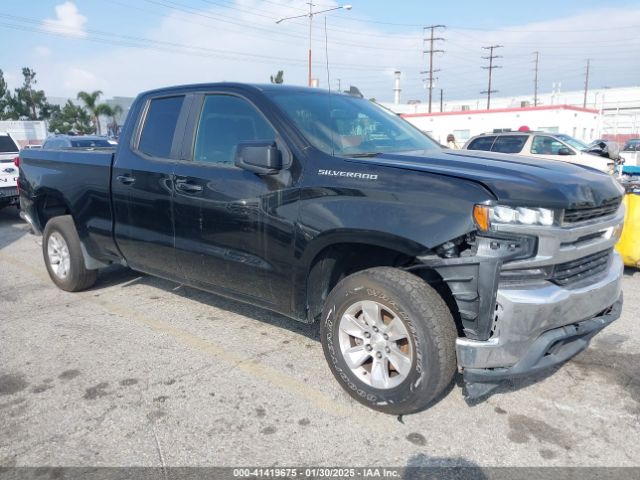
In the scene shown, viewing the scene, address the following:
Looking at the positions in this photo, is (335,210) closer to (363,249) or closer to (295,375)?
(363,249)

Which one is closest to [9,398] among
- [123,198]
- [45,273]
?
[123,198]

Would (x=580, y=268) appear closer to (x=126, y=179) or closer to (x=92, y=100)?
(x=126, y=179)

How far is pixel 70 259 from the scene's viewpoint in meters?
5.30

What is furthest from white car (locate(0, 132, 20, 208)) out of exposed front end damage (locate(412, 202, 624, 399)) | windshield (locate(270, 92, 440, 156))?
exposed front end damage (locate(412, 202, 624, 399))

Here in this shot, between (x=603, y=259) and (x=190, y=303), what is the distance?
3.53 meters

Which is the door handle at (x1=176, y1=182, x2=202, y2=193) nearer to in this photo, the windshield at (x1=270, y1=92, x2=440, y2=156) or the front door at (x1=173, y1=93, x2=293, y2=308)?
the front door at (x1=173, y1=93, x2=293, y2=308)

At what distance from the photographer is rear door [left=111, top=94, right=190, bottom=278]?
4125mm

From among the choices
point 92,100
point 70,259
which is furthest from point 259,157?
point 92,100

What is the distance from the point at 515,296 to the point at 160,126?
311 cm

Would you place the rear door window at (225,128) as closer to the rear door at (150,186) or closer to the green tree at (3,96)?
the rear door at (150,186)

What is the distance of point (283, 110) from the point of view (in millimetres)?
3539

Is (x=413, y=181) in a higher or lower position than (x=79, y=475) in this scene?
higher

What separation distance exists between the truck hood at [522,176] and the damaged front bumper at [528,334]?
44 centimetres

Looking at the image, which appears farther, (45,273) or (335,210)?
(45,273)
